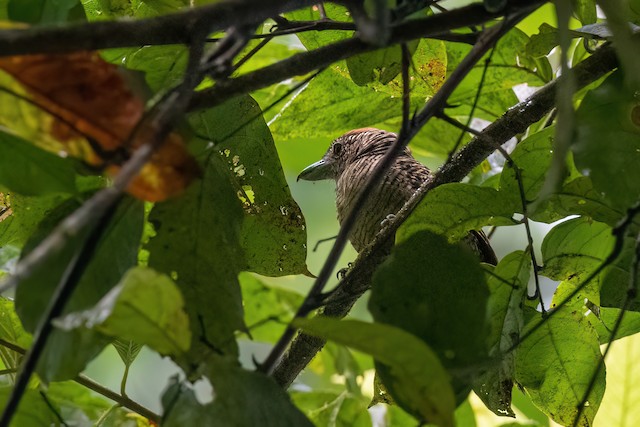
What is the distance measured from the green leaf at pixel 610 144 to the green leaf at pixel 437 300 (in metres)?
0.15

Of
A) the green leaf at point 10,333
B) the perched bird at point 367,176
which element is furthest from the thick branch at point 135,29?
the perched bird at point 367,176

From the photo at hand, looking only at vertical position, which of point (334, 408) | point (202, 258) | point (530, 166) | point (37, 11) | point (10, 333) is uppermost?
point (37, 11)

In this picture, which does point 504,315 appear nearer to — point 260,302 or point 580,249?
point 580,249

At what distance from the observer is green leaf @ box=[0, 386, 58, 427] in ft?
2.64

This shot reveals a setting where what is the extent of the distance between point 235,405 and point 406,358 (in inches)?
5.4

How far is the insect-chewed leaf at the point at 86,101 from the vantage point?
601mm

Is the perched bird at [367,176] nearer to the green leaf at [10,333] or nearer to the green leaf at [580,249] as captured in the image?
the green leaf at [580,249]

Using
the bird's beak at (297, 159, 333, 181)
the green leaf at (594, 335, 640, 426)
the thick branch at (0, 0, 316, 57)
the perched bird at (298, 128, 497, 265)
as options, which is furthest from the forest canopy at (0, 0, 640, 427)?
the bird's beak at (297, 159, 333, 181)

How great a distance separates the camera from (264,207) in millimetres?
1029

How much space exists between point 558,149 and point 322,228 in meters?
2.40

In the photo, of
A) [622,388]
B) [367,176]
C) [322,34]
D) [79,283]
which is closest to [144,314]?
[79,283]

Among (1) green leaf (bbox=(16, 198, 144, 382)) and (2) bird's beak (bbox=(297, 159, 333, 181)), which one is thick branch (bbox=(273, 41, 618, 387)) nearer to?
(1) green leaf (bbox=(16, 198, 144, 382))

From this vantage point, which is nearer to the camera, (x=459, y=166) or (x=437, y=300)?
(x=437, y=300)

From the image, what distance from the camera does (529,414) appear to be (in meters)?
1.66
